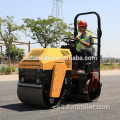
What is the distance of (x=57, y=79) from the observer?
603 centimetres

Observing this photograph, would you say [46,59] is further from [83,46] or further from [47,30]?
[47,30]

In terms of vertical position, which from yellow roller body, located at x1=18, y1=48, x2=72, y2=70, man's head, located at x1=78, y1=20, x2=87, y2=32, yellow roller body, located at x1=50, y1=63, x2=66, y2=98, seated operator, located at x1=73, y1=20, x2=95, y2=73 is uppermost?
man's head, located at x1=78, y1=20, x2=87, y2=32

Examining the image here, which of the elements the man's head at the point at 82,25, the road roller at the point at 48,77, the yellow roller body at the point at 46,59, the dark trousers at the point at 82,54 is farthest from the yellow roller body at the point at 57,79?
the man's head at the point at 82,25

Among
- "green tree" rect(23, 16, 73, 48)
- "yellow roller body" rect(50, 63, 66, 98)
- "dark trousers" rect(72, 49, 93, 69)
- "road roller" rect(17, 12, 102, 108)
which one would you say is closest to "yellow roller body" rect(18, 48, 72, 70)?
"road roller" rect(17, 12, 102, 108)

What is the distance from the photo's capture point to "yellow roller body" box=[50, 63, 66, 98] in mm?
5938

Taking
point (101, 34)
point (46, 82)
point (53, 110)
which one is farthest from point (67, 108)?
point (101, 34)

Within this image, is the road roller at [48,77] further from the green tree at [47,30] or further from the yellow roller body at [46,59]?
the green tree at [47,30]

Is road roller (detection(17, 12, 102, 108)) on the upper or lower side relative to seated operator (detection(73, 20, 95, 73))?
lower

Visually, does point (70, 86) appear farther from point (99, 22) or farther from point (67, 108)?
point (99, 22)

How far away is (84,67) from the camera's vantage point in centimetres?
709

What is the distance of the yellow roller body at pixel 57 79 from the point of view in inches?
234

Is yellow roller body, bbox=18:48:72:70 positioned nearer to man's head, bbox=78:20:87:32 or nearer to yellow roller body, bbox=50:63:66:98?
yellow roller body, bbox=50:63:66:98

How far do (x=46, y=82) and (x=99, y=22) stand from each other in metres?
2.71

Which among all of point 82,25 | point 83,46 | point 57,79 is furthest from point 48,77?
point 82,25
